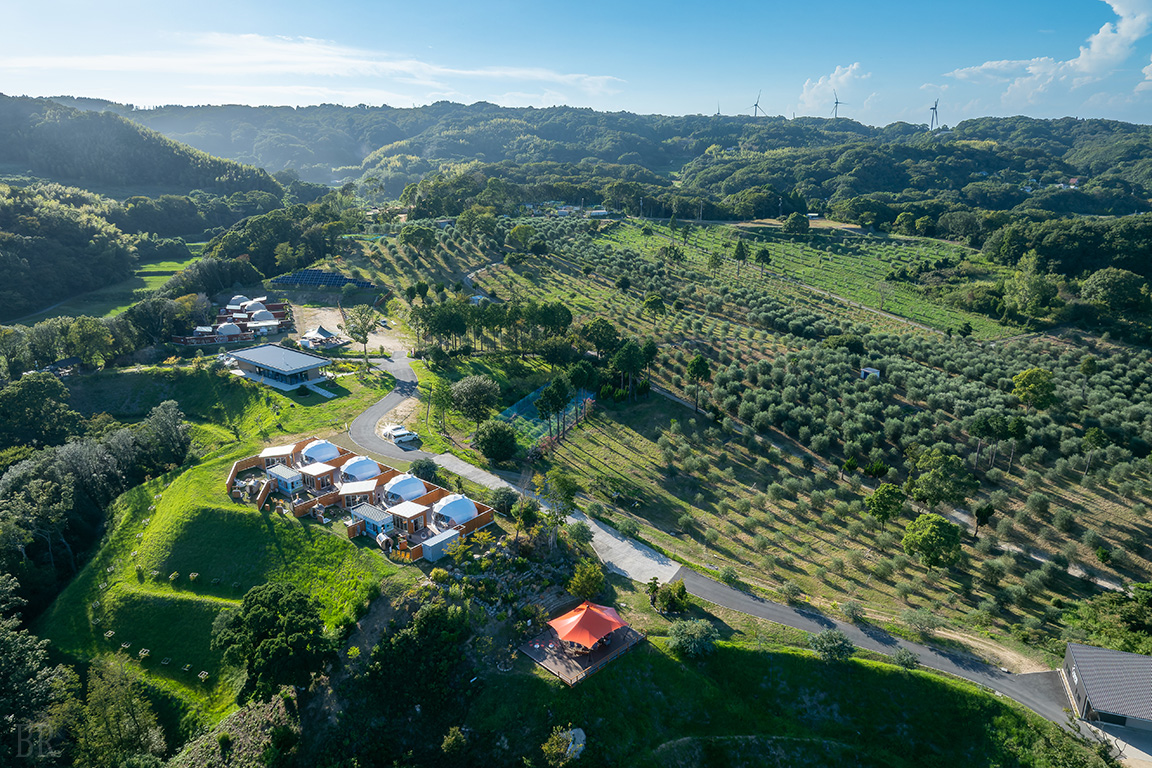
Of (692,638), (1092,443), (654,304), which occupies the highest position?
(654,304)

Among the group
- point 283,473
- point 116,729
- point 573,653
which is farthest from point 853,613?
point 116,729

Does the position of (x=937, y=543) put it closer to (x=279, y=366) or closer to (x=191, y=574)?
(x=191, y=574)

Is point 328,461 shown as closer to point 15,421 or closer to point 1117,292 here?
point 15,421

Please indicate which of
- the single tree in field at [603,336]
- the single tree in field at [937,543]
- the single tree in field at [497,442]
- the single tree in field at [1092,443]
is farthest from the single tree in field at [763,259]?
the single tree in field at [937,543]

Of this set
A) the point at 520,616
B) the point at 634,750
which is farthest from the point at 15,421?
the point at 634,750

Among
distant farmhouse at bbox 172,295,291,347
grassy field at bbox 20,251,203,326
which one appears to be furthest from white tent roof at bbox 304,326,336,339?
grassy field at bbox 20,251,203,326
